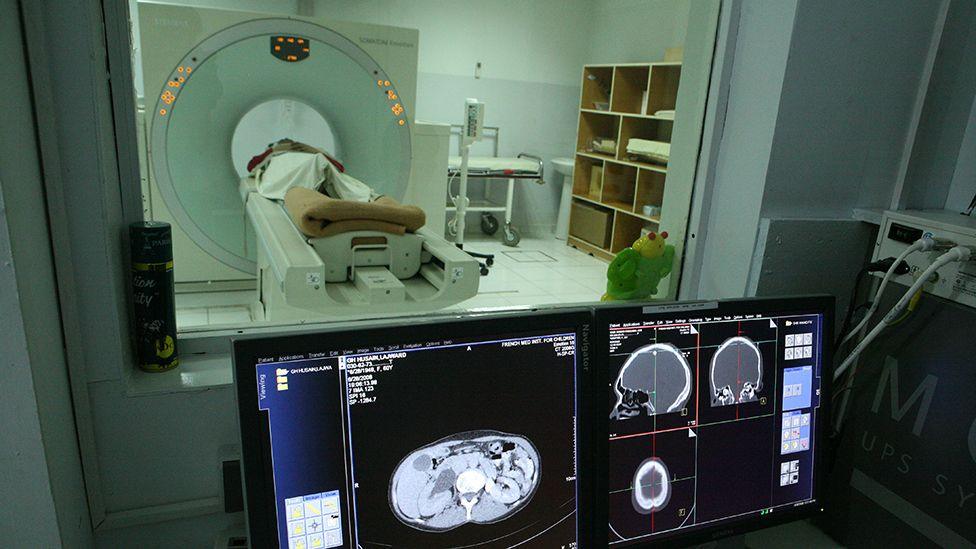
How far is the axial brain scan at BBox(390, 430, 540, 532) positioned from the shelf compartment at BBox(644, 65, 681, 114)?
14.3ft

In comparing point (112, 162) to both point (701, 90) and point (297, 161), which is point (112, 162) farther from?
point (297, 161)

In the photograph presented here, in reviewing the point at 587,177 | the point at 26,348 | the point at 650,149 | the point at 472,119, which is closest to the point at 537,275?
the point at 472,119

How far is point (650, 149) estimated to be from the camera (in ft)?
15.0

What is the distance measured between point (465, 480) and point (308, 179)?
6.56ft

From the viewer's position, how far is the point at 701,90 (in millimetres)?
1291

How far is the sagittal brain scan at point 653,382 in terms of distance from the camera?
87 cm

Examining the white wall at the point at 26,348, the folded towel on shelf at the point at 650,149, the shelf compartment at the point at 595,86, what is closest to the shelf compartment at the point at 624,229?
the folded towel on shelf at the point at 650,149

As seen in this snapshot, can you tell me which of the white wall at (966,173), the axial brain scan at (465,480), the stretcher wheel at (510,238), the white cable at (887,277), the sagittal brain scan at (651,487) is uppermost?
the white wall at (966,173)

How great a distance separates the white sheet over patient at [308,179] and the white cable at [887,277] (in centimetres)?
185

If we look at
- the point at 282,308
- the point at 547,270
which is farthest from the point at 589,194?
the point at 282,308

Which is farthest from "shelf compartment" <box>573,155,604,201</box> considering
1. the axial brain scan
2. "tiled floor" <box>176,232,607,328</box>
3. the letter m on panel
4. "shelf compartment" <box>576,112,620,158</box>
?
the axial brain scan

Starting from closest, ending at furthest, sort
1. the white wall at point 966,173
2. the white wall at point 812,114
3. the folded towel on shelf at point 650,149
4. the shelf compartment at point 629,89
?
the white wall at point 812,114
the white wall at point 966,173
the folded towel on shelf at point 650,149
the shelf compartment at point 629,89

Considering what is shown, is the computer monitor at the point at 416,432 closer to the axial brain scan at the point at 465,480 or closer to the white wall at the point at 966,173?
the axial brain scan at the point at 465,480

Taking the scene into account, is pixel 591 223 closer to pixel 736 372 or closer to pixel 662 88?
pixel 662 88
